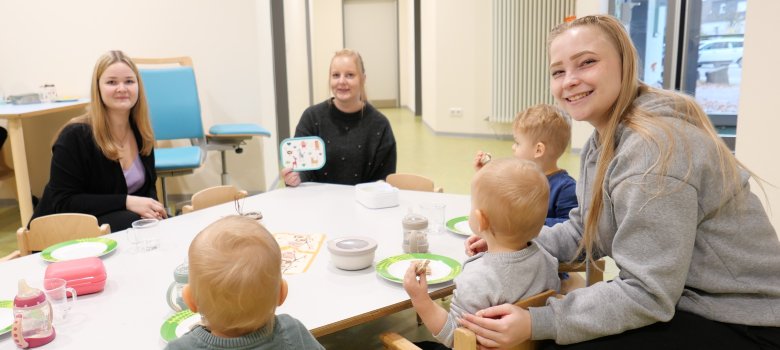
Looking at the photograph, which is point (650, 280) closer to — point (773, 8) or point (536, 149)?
point (536, 149)

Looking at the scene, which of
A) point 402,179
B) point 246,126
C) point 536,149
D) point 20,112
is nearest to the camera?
point 536,149

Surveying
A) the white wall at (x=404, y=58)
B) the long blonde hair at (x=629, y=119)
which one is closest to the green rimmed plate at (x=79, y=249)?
the long blonde hair at (x=629, y=119)

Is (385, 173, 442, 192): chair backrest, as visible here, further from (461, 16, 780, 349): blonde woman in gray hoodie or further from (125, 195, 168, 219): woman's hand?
(461, 16, 780, 349): blonde woman in gray hoodie

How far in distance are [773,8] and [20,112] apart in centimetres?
431

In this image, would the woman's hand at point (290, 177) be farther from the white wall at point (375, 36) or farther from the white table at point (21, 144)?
the white wall at point (375, 36)

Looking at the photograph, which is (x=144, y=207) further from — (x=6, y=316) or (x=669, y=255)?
(x=669, y=255)

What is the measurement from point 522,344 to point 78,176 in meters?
2.11

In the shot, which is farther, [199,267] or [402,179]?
[402,179]

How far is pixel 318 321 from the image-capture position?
4.44ft

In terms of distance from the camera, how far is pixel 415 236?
1.74 meters

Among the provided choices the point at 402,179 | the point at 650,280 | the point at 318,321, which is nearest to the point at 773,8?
the point at 402,179

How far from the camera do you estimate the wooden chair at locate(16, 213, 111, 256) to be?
2.02 metres

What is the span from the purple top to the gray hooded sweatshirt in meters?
2.11

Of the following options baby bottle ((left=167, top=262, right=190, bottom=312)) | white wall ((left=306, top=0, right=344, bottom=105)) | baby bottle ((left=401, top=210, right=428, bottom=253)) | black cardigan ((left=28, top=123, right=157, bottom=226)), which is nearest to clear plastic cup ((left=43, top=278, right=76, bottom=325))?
baby bottle ((left=167, top=262, right=190, bottom=312))
